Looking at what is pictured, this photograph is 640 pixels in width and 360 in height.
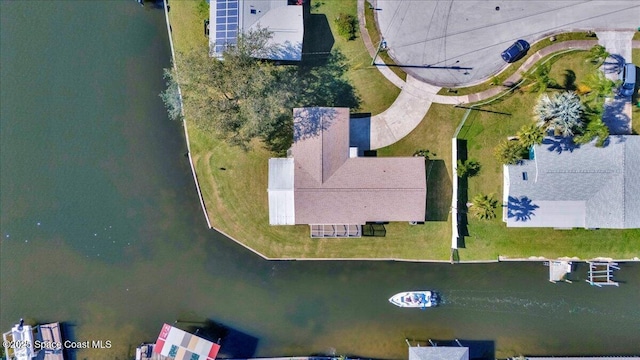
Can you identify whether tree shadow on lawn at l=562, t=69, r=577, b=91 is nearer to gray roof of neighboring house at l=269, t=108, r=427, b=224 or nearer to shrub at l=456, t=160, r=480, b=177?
shrub at l=456, t=160, r=480, b=177

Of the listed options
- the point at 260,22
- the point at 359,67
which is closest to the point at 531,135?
the point at 359,67

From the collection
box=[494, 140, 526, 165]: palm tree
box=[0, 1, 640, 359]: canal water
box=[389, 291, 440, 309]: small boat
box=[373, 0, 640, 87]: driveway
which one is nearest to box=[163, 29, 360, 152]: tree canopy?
box=[0, 1, 640, 359]: canal water

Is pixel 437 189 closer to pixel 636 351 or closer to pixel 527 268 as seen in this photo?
pixel 527 268

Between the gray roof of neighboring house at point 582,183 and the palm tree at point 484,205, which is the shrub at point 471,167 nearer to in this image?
the palm tree at point 484,205

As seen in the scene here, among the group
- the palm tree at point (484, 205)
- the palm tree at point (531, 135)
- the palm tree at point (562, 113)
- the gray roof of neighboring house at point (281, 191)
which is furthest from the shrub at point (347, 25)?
the palm tree at point (484, 205)

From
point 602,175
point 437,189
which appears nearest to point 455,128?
point 437,189
